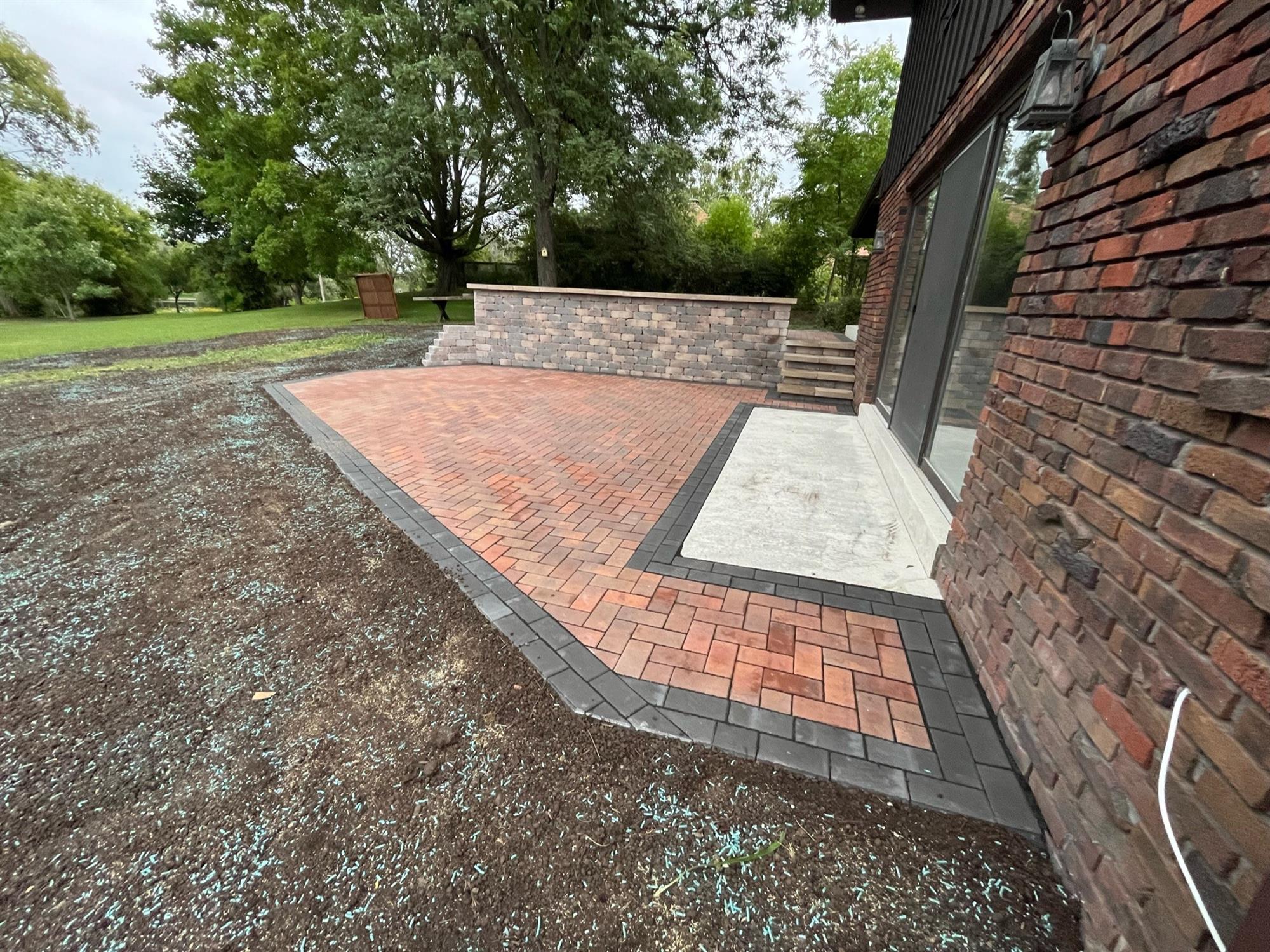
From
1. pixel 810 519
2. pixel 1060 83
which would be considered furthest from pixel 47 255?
pixel 1060 83

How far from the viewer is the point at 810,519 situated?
3.33 meters

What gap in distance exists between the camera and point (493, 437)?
4.97m

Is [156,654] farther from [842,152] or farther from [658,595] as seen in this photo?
[842,152]

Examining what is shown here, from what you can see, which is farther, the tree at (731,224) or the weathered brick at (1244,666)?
the tree at (731,224)

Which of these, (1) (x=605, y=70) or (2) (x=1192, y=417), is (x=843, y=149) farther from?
(2) (x=1192, y=417)

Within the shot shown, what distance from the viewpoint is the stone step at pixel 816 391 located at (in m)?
6.96

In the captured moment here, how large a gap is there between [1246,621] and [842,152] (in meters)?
17.3

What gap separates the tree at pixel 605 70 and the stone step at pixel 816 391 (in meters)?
5.44

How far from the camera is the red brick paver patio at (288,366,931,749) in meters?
1.98

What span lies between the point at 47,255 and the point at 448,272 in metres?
16.8

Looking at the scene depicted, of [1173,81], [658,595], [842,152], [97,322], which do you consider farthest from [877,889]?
[97,322]

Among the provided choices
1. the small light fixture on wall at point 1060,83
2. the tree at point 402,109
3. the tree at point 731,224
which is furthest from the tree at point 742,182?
the small light fixture on wall at point 1060,83

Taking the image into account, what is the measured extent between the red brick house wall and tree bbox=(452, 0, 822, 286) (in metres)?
9.33

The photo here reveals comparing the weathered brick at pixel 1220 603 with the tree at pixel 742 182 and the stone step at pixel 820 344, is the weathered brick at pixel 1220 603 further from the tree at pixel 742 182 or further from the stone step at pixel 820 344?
the tree at pixel 742 182
